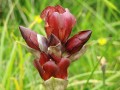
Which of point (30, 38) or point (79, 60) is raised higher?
point (30, 38)

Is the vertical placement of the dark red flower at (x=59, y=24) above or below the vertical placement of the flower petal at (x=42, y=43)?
above

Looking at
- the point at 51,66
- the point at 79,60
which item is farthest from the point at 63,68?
the point at 79,60

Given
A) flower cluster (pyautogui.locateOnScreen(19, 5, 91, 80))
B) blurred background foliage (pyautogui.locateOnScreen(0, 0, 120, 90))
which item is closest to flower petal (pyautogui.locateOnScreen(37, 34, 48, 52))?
flower cluster (pyautogui.locateOnScreen(19, 5, 91, 80))

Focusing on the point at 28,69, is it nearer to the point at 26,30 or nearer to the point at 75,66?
the point at 75,66

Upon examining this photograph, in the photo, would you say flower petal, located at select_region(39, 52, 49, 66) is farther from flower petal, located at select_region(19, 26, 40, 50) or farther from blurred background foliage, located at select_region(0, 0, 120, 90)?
blurred background foliage, located at select_region(0, 0, 120, 90)

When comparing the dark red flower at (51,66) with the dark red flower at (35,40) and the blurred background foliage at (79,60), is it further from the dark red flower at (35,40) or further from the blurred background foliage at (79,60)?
the blurred background foliage at (79,60)

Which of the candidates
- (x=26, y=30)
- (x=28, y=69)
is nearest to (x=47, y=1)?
(x=28, y=69)

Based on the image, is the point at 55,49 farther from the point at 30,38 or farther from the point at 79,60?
the point at 79,60

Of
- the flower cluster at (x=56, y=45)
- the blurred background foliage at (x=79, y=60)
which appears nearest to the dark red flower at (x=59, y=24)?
the flower cluster at (x=56, y=45)

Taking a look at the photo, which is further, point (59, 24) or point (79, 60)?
point (79, 60)

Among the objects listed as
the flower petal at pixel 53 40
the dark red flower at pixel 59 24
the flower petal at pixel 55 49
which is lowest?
the flower petal at pixel 55 49
